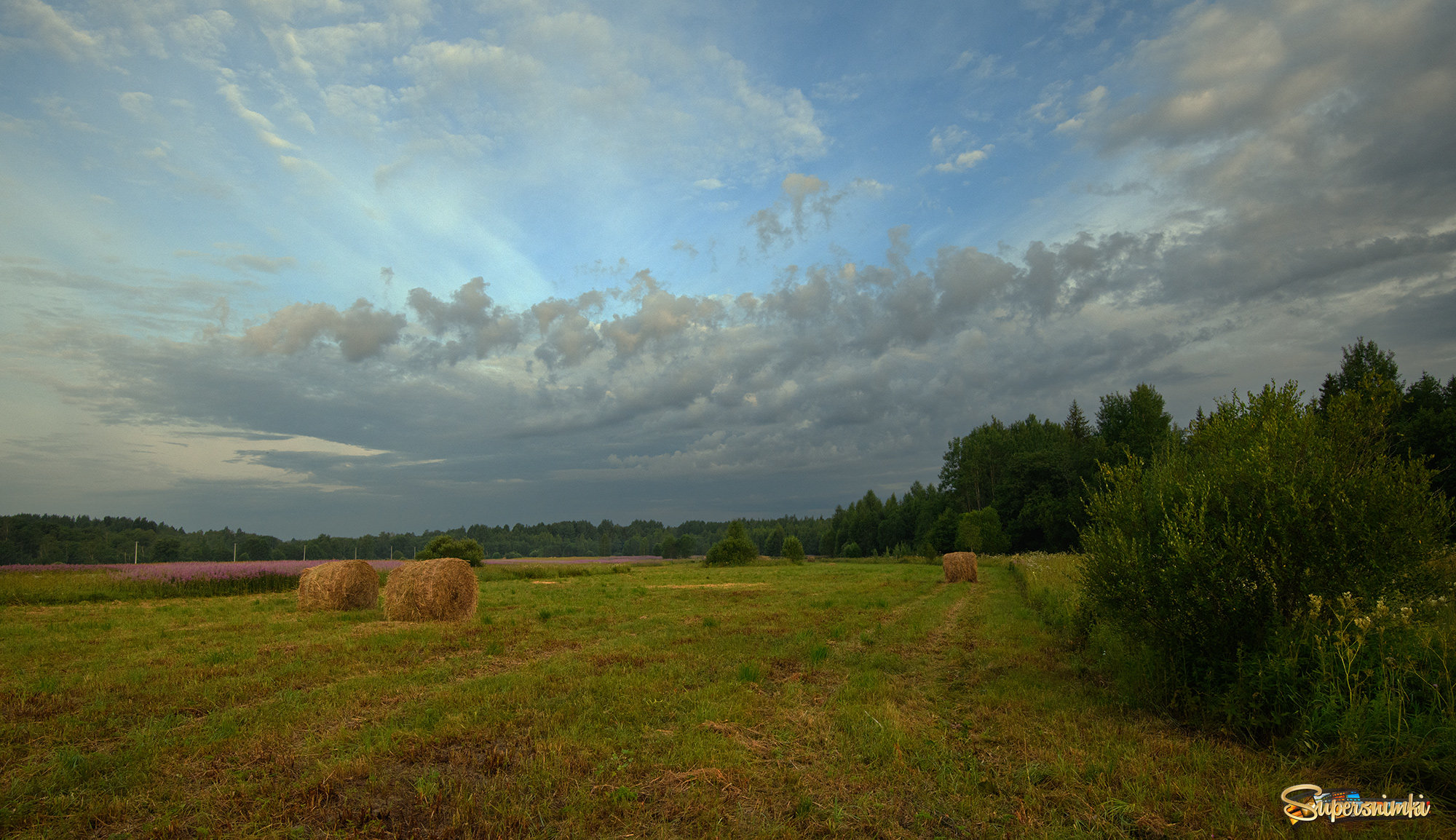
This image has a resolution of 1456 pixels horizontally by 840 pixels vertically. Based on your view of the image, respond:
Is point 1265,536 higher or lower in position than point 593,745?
higher

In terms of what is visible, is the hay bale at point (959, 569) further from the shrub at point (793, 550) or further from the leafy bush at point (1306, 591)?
the shrub at point (793, 550)

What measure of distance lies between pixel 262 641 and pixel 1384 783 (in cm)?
1767

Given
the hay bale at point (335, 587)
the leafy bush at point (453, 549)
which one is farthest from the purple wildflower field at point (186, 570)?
the leafy bush at point (453, 549)

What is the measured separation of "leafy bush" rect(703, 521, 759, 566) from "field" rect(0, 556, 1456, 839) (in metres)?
45.2

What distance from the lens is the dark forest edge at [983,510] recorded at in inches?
1801

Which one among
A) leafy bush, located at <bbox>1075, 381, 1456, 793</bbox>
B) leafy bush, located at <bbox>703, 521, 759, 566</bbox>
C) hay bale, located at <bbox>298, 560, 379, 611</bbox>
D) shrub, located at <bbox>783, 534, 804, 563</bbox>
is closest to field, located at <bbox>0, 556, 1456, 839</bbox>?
leafy bush, located at <bbox>1075, 381, 1456, 793</bbox>

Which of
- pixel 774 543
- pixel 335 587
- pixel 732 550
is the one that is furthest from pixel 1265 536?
pixel 774 543

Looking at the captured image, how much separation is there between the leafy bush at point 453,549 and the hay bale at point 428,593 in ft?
83.1

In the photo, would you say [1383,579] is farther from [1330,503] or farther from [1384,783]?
[1384,783]

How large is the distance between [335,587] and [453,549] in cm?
2622

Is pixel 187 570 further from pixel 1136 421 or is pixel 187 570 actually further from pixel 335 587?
pixel 1136 421

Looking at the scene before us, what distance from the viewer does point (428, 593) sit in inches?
678

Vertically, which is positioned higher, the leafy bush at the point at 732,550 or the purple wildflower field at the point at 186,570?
the purple wildflower field at the point at 186,570

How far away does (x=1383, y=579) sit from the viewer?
23.1ft
